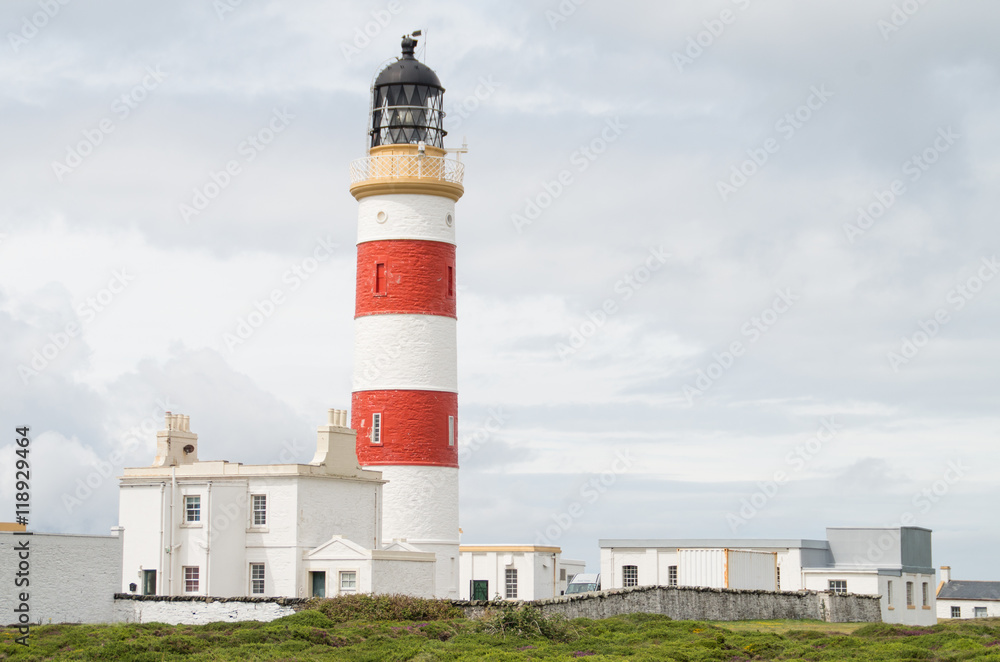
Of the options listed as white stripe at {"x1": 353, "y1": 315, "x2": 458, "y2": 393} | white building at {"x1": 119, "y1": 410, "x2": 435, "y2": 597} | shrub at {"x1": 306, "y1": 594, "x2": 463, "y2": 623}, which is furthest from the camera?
white stripe at {"x1": 353, "y1": 315, "x2": 458, "y2": 393}

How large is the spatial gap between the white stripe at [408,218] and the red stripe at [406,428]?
542cm

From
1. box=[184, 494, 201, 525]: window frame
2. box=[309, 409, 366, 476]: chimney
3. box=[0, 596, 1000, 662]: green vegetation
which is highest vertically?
box=[309, 409, 366, 476]: chimney

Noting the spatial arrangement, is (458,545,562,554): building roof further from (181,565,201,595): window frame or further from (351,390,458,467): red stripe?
(181,565,201,595): window frame

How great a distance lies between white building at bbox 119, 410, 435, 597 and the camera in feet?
135

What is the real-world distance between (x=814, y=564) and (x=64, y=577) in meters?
32.2

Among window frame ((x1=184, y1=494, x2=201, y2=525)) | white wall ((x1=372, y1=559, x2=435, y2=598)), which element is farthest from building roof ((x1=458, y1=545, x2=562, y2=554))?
window frame ((x1=184, y1=494, x2=201, y2=525))

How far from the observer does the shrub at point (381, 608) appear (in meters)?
38.0

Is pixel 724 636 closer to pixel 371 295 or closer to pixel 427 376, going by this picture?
pixel 427 376

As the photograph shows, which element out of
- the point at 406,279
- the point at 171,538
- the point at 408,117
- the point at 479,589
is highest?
the point at 408,117

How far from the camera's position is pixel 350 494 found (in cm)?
4338

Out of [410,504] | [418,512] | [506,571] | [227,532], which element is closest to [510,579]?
[506,571]

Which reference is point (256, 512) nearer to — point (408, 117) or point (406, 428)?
point (406, 428)

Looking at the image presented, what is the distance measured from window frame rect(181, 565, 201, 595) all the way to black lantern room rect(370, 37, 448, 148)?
1614 cm

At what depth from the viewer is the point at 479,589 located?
54.9 meters
